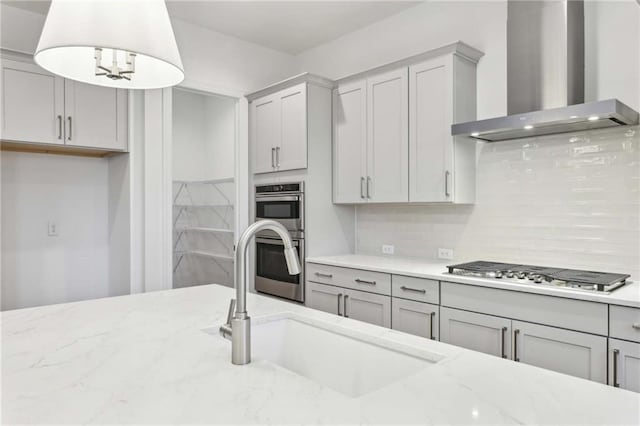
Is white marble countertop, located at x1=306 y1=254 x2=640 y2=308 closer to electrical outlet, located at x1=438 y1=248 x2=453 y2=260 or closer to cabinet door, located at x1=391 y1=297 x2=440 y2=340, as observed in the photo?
electrical outlet, located at x1=438 y1=248 x2=453 y2=260

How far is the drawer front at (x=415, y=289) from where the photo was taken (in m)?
2.58

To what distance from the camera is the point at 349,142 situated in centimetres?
359

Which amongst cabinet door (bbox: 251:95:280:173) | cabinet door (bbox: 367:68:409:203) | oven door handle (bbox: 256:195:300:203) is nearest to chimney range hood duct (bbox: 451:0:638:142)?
cabinet door (bbox: 367:68:409:203)

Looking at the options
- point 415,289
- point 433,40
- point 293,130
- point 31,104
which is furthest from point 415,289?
point 31,104

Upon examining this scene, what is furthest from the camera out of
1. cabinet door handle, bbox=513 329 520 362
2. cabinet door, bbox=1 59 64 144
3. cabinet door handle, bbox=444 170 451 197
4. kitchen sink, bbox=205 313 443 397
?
cabinet door handle, bbox=444 170 451 197

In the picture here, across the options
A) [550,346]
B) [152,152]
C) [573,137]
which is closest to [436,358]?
[550,346]

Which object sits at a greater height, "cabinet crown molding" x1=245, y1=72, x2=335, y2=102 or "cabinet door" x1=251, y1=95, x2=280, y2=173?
"cabinet crown molding" x1=245, y1=72, x2=335, y2=102

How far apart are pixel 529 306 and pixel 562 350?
0.79ft

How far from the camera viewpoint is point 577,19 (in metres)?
2.46

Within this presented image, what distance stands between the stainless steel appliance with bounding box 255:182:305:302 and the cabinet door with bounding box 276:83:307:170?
0.64ft

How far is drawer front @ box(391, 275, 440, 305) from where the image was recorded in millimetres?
2582

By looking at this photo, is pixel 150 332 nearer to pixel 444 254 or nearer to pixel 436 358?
pixel 436 358

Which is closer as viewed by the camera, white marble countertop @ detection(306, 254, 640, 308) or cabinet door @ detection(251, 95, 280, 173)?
white marble countertop @ detection(306, 254, 640, 308)

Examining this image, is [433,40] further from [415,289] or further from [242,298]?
[242,298]
